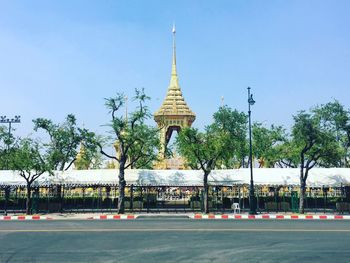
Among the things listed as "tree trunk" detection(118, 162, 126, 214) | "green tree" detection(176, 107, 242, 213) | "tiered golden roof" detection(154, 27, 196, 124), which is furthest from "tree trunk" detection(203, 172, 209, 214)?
"tiered golden roof" detection(154, 27, 196, 124)

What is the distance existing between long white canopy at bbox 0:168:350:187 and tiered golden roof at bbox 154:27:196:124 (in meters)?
58.6

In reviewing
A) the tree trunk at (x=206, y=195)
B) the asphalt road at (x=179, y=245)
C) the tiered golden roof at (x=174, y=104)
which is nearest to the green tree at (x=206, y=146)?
the tree trunk at (x=206, y=195)

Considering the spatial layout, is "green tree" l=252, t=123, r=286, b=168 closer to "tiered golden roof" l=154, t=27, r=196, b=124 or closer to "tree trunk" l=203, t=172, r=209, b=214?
"tree trunk" l=203, t=172, r=209, b=214

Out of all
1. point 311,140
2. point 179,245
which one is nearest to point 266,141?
point 311,140

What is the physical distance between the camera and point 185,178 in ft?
113

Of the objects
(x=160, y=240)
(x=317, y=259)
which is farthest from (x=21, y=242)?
(x=317, y=259)

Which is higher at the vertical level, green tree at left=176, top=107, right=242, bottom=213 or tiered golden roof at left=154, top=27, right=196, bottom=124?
tiered golden roof at left=154, top=27, right=196, bottom=124

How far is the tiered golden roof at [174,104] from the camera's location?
98819 mm

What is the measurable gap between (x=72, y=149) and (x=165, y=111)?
5153 cm

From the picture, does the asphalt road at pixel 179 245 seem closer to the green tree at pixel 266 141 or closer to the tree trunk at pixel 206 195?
the tree trunk at pixel 206 195

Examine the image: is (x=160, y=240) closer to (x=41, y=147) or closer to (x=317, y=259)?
(x=317, y=259)

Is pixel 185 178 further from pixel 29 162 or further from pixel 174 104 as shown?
pixel 174 104

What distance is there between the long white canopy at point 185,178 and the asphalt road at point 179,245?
15.8 m

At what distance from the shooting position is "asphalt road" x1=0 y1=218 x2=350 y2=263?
36.3 feet
